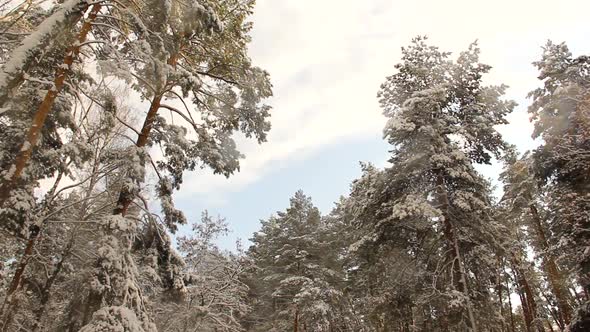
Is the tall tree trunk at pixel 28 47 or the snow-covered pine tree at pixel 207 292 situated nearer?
the tall tree trunk at pixel 28 47

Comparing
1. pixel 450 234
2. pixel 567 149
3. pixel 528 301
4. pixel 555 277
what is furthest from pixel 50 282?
pixel 528 301

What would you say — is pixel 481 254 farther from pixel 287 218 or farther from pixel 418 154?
pixel 287 218

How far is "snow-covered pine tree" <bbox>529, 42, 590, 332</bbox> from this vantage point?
1316 cm

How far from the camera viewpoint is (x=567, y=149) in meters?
14.9

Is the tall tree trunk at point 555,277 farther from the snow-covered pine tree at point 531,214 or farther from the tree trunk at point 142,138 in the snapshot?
the tree trunk at point 142,138

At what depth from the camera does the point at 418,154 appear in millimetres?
14617

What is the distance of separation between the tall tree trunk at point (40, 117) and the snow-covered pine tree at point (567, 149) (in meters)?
15.0

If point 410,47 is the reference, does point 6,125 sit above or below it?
below

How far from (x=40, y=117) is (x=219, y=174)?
4620 millimetres

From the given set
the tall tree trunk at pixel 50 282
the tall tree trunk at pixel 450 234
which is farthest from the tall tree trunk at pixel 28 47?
the tall tree trunk at pixel 450 234

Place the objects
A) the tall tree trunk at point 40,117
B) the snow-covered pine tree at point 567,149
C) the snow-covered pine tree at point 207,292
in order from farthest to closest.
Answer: the snow-covered pine tree at point 207,292, the snow-covered pine tree at point 567,149, the tall tree trunk at point 40,117

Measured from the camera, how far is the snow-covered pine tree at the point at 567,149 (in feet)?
43.2

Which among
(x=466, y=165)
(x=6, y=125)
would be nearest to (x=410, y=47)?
(x=466, y=165)

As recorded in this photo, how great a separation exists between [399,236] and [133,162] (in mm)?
11232
